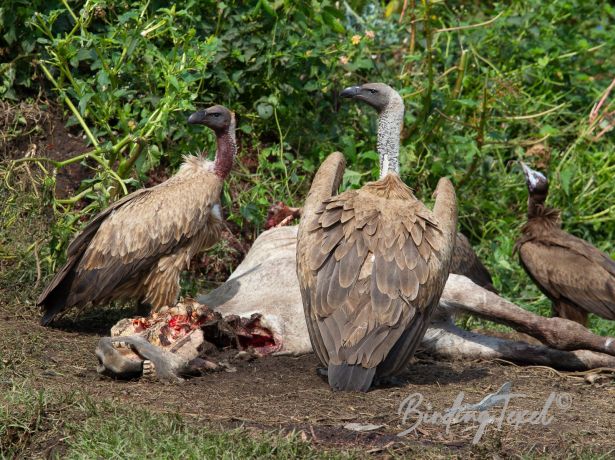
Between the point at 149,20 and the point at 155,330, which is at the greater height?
the point at 149,20

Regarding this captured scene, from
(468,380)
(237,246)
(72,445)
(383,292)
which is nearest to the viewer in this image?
(72,445)

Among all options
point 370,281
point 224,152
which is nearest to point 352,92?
point 224,152

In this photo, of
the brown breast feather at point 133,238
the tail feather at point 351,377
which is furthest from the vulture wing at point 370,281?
the brown breast feather at point 133,238

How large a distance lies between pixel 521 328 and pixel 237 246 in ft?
8.73

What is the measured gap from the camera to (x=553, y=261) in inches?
308

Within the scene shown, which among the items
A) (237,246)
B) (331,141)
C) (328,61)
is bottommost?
(237,246)

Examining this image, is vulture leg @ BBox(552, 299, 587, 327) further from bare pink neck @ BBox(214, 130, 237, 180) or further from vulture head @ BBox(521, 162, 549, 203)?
bare pink neck @ BBox(214, 130, 237, 180)

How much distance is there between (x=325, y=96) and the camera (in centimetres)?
897

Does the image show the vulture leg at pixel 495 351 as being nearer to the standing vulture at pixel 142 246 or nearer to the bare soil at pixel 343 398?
the bare soil at pixel 343 398

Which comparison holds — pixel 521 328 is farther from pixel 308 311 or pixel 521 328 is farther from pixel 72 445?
pixel 72 445

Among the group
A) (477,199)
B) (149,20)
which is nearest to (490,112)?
(477,199)

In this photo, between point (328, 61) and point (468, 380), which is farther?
point (328, 61)

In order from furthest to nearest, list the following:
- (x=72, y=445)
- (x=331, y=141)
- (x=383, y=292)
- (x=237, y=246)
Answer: (x=331, y=141), (x=237, y=246), (x=383, y=292), (x=72, y=445)

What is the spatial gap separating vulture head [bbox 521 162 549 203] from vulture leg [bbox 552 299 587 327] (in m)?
0.87
